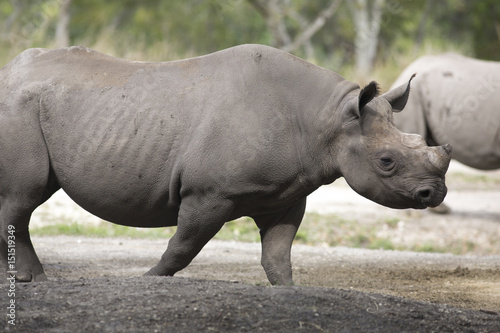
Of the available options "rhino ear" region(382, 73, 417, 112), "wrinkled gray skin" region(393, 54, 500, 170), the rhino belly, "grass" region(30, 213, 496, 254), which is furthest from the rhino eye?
"wrinkled gray skin" region(393, 54, 500, 170)

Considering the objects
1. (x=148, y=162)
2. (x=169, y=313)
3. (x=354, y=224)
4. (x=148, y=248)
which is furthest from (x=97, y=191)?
(x=354, y=224)

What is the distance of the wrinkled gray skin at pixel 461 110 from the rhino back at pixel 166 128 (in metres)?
6.57

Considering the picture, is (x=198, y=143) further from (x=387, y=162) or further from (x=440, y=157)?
(x=440, y=157)

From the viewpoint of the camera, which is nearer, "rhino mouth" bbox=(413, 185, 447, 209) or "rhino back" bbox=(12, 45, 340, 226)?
"rhino mouth" bbox=(413, 185, 447, 209)

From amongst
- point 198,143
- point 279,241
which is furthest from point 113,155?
point 279,241

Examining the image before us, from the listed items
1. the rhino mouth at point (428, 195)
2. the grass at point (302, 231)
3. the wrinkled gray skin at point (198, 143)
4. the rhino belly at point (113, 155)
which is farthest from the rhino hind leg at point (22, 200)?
the grass at point (302, 231)

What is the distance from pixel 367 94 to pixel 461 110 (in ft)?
22.6

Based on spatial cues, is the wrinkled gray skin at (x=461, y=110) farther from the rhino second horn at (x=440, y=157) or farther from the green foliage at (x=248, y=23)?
the green foliage at (x=248, y=23)

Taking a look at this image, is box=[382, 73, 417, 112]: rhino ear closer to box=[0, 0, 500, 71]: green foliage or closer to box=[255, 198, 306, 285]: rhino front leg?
box=[255, 198, 306, 285]: rhino front leg

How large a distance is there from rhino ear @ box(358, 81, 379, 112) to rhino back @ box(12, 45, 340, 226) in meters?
0.45

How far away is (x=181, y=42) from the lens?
112ft

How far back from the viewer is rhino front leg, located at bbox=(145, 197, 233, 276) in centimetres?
561

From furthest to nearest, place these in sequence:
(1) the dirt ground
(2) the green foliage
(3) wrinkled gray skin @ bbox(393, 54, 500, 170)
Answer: (2) the green foliage < (3) wrinkled gray skin @ bbox(393, 54, 500, 170) < (1) the dirt ground

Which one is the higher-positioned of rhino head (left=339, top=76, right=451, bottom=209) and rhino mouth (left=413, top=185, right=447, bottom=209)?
rhino head (left=339, top=76, right=451, bottom=209)
